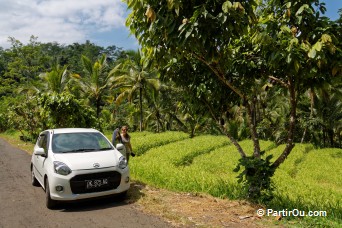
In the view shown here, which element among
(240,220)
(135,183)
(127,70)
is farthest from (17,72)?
(240,220)

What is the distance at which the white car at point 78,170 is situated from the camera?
6410 mm

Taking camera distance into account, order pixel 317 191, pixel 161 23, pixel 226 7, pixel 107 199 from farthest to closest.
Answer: pixel 317 191 → pixel 107 199 → pixel 161 23 → pixel 226 7

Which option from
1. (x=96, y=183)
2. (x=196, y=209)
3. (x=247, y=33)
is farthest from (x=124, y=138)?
(x=247, y=33)

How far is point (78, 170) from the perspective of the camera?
21.1 ft

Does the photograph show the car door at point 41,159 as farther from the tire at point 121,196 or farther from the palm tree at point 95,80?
the palm tree at point 95,80

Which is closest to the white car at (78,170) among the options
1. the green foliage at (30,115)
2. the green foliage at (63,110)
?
the green foliage at (63,110)

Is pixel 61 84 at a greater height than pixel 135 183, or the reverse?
pixel 61 84

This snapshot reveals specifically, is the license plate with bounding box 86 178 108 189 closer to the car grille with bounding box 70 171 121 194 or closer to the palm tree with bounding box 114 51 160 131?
the car grille with bounding box 70 171 121 194

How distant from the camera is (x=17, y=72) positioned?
2079 inches

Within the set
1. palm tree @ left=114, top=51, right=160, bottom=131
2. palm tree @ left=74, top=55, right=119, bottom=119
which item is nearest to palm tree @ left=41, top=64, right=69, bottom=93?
palm tree @ left=74, top=55, right=119, bottom=119

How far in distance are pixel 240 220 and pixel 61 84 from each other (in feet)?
70.6

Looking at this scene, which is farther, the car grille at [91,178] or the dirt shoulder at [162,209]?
the car grille at [91,178]

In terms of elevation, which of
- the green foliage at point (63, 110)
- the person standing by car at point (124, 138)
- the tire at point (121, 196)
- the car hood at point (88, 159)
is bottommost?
the tire at point (121, 196)

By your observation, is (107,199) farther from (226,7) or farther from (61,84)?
(61,84)
